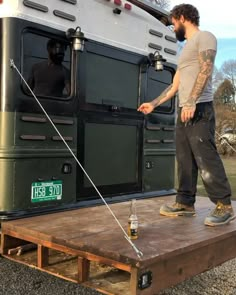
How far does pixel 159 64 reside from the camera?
4.65m

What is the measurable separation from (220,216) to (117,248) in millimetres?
1106

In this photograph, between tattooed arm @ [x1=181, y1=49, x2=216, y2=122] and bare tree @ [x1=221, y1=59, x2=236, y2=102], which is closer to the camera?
tattooed arm @ [x1=181, y1=49, x2=216, y2=122]

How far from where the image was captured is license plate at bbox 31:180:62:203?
11.8 feet

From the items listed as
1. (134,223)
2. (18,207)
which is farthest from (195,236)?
(18,207)

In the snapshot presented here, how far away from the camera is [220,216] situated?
11.3 feet

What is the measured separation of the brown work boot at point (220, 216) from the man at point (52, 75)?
1580 mm

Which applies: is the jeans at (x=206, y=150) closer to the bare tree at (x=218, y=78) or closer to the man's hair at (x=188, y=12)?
the man's hair at (x=188, y=12)

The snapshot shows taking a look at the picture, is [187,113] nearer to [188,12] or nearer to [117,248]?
[188,12]

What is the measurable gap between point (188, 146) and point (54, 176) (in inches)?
44.3

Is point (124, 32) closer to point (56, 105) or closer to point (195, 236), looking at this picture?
point (56, 105)

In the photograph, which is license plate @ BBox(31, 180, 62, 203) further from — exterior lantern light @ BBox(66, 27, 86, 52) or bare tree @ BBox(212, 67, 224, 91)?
bare tree @ BBox(212, 67, 224, 91)

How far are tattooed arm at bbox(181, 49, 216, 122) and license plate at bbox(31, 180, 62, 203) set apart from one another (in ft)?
4.03

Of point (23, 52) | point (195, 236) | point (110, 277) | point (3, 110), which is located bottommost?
point (110, 277)

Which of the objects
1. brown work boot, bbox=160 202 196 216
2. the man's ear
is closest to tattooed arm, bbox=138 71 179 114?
the man's ear
